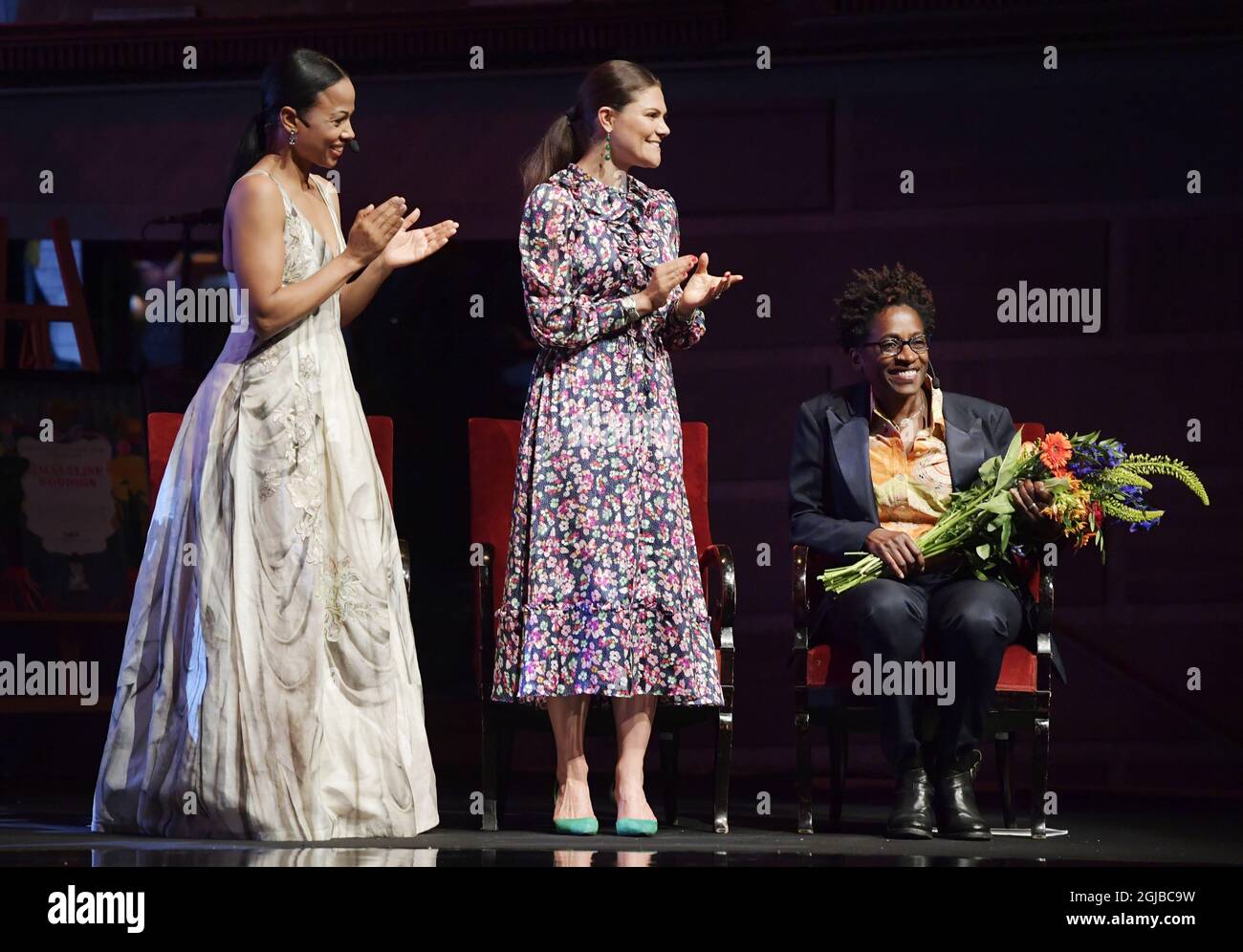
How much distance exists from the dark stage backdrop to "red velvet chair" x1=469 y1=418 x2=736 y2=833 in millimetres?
1124

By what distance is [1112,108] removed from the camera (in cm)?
593

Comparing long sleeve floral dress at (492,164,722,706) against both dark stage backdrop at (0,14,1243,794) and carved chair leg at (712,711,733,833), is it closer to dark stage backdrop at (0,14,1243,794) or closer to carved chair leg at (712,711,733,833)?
carved chair leg at (712,711,733,833)

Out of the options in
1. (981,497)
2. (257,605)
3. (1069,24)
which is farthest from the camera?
(1069,24)

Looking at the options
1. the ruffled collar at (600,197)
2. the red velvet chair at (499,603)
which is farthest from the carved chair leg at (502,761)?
the ruffled collar at (600,197)

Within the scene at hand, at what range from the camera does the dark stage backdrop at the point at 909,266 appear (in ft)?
19.4

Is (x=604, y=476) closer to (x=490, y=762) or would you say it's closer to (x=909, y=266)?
(x=490, y=762)

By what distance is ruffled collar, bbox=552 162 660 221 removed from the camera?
4324 mm

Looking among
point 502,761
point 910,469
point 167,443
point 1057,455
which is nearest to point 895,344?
point 910,469

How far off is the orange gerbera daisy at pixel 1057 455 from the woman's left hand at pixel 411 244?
157cm

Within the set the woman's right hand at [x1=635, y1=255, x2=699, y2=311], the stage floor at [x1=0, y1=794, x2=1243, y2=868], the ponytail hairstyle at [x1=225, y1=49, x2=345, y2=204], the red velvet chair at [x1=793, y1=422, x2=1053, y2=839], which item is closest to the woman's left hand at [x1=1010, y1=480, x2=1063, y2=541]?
the red velvet chair at [x1=793, y1=422, x2=1053, y2=839]
